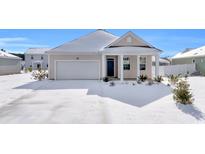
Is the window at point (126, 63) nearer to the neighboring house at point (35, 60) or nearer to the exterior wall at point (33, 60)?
the neighboring house at point (35, 60)

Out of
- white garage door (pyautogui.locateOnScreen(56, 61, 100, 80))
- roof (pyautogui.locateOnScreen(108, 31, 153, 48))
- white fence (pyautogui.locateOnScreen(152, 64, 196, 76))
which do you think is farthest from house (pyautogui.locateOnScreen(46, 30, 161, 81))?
white fence (pyautogui.locateOnScreen(152, 64, 196, 76))

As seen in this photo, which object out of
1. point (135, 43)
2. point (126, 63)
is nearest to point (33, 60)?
point (126, 63)

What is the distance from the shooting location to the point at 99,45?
2142 centimetres

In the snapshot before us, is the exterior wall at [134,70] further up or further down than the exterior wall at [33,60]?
further down

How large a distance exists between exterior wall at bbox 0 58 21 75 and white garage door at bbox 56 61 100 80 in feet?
47.2

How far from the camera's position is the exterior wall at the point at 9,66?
3103 centimetres

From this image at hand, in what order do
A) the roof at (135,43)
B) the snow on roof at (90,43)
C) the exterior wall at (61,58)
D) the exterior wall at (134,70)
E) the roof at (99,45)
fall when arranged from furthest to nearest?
the exterior wall at (61,58) → the snow on roof at (90,43) → the exterior wall at (134,70) → the roof at (135,43) → the roof at (99,45)

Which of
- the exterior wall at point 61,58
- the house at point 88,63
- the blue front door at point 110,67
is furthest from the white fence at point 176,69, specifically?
the exterior wall at point 61,58

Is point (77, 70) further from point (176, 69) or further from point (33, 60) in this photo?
point (33, 60)
